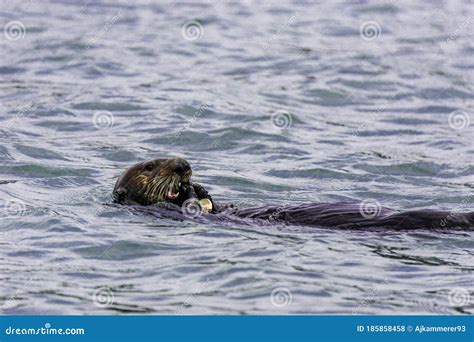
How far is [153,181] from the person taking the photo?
856 cm

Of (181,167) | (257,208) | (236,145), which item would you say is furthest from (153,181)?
(236,145)

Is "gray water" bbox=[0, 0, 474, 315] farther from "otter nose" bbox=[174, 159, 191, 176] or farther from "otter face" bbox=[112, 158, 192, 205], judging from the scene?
"otter nose" bbox=[174, 159, 191, 176]

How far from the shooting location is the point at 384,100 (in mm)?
13664

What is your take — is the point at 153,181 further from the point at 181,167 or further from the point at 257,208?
the point at 257,208

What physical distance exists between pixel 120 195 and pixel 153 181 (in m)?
0.31

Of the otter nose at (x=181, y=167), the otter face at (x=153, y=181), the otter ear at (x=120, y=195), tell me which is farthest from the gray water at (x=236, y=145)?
the otter nose at (x=181, y=167)

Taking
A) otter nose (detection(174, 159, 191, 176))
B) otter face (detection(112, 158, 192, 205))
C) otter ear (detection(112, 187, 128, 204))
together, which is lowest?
otter ear (detection(112, 187, 128, 204))

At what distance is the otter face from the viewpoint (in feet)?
28.1

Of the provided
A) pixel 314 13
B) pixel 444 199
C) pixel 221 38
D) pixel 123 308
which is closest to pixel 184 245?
pixel 123 308

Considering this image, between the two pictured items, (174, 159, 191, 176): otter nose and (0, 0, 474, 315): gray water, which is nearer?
(0, 0, 474, 315): gray water

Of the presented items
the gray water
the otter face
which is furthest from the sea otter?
the gray water

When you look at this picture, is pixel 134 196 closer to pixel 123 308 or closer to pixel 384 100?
pixel 123 308

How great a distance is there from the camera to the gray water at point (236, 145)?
6.89 m

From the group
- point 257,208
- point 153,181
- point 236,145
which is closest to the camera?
point 257,208
